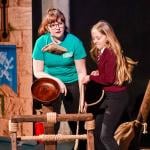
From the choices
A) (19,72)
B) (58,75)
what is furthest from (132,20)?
(19,72)

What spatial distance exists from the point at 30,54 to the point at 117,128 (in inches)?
59.9

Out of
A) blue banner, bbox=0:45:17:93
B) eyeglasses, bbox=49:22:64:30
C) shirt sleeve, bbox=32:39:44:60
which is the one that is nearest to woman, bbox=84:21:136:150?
eyeglasses, bbox=49:22:64:30

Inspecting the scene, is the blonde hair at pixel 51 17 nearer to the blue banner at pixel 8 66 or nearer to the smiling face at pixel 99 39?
the smiling face at pixel 99 39

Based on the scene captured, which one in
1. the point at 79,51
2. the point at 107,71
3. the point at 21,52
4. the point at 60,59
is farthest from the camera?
the point at 21,52

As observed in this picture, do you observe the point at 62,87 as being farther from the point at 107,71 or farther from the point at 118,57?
the point at 118,57

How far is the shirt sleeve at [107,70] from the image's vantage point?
6.01 m

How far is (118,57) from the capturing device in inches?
241

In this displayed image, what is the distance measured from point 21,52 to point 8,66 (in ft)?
0.91

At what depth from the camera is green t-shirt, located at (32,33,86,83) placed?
255 inches

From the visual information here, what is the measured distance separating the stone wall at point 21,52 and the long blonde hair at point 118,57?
1169mm

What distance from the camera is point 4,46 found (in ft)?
24.3

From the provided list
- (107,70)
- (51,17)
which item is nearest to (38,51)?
(51,17)

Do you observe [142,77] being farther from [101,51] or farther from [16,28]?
[16,28]

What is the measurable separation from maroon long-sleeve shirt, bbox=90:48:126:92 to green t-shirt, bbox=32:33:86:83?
0.47m
